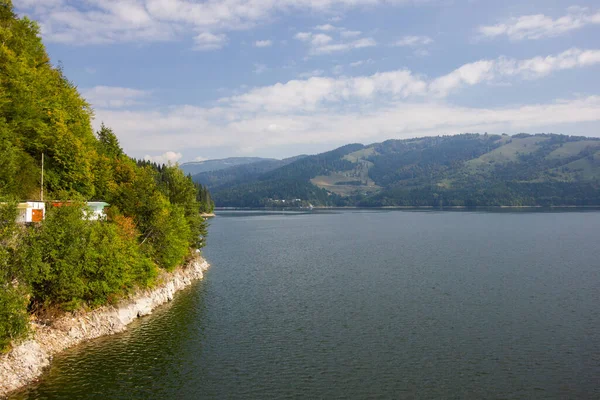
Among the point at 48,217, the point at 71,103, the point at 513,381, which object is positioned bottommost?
the point at 513,381

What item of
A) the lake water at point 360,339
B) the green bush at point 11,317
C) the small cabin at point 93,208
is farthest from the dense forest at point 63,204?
the lake water at point 360,339

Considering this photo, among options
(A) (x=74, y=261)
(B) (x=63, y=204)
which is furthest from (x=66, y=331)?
(B) (x=63, y=204)

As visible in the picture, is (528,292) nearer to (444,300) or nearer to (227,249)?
(444,300)

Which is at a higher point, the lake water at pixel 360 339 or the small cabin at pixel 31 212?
the small cabin at pixel 31 212

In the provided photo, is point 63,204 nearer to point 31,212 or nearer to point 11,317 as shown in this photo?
point 31,212

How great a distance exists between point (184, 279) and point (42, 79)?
1375 inches

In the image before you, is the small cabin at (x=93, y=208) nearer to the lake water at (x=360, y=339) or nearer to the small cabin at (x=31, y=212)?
the small cabin at (x=31, y=212)

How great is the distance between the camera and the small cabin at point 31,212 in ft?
135

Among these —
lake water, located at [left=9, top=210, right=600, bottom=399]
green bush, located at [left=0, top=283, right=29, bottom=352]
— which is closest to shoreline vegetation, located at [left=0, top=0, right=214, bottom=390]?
green bush, located at [left=0, top=283, right=29, bottom=352]

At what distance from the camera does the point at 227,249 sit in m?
114

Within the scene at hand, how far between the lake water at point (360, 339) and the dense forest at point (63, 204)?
6.06 m

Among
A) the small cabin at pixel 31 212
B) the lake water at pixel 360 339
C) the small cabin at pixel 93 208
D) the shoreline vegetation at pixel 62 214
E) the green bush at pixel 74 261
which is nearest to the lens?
the lake water at pixel 360 339

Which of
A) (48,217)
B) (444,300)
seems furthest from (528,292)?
(48,217)

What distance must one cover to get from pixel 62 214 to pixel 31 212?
4247mm
